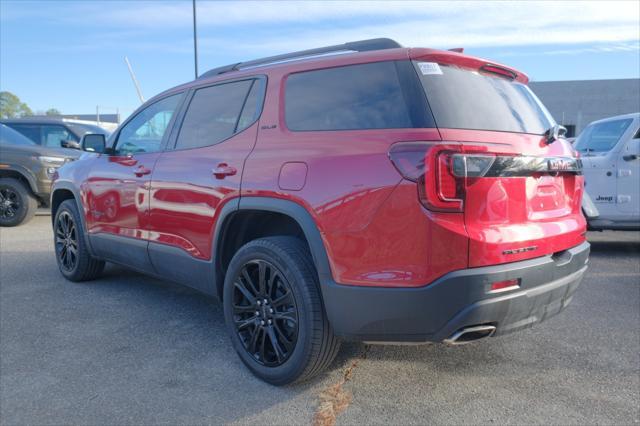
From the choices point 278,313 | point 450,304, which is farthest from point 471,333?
point 278,313

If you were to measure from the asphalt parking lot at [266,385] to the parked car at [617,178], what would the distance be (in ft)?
7.88

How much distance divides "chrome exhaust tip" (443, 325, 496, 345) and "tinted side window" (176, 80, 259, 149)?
1.80 meters

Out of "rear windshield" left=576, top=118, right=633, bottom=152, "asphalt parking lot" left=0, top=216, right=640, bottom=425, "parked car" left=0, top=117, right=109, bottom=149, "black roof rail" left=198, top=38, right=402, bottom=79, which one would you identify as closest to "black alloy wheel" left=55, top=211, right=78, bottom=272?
"asphalt parking lot" left=0, top=216, right=640, bottom=425

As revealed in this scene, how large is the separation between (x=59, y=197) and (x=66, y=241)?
1.96 feet

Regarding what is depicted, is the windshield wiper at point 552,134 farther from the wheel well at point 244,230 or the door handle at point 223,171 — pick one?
the door handle at point 223,171

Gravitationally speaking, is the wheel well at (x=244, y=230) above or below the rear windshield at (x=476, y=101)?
below

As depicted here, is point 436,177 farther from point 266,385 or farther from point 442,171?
point 266,385

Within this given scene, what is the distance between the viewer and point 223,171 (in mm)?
3391

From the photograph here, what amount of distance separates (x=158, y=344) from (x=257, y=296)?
3.23 ft

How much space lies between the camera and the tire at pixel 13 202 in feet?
29.6

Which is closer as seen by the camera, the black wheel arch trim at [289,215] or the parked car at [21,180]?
the black wheel arch trim at [289,215]

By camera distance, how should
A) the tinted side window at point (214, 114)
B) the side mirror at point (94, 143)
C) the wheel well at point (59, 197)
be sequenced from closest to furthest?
the tinted side window at point (214, 114) → the side mirror at point (94, 143) → the wheel well at point (59, 197)

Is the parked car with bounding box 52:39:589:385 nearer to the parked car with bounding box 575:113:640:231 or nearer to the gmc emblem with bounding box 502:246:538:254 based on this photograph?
the gmc emblem with bounding box 502:246:538:254

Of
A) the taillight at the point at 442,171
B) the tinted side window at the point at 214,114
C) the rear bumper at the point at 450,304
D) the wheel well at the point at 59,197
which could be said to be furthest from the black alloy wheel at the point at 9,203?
the taillight at the point at 442,171
